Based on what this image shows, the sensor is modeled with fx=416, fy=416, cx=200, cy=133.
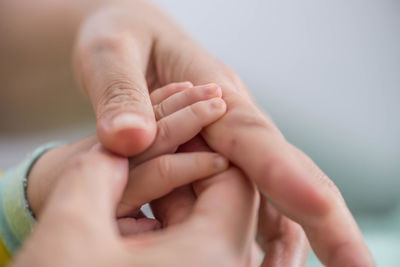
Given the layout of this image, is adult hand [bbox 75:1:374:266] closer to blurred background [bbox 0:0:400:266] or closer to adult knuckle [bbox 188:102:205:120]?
adult knuckle [bbox 188:102:205:120]

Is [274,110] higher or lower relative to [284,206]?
lower

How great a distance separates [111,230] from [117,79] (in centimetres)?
32

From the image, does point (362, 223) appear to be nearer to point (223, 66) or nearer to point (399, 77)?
point (399, 77)

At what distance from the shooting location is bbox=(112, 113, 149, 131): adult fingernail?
50 cm

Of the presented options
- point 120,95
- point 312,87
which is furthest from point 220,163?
point 312,87

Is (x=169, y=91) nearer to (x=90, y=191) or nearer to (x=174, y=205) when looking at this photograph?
(x=174, y=205)

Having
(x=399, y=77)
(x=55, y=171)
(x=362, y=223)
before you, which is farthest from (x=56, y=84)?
(x=399, y=77)

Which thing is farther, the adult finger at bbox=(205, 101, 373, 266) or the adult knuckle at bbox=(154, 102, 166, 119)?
the adult knuckle at bbox=(154, 102, 166, 119)

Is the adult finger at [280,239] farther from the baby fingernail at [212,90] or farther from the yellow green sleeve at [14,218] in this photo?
the yellow green sleeve at [14,218]

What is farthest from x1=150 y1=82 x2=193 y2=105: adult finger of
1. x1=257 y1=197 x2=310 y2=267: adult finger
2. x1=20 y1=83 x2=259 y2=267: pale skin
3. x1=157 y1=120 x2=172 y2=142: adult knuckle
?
x1=257 y1=197 x2=310 y2=267: adult finger

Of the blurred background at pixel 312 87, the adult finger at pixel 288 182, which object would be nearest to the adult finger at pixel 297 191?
the adult finger at pixel 288 182

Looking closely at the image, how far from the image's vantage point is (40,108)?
1.24 meters

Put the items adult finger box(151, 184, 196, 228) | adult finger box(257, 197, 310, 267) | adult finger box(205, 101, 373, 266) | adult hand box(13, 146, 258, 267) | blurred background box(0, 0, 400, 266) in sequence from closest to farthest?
adult hand box(13, 146, 258, 267) < adult finger box(205, 101, 373, 266) < adult finger box(151, 184, 196, 228) < adult finger box(257, 197, 310, 267) < blurred background box(0, 0, 400, 266)

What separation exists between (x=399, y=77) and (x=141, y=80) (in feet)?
3.43
